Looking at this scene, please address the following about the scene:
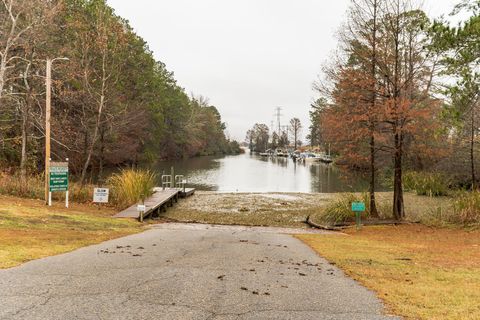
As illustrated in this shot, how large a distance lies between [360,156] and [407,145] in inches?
78.7

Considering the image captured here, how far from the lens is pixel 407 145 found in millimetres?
16984

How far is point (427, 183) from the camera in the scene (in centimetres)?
2783

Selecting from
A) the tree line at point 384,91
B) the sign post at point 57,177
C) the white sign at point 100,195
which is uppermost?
the tree line at point 384,91

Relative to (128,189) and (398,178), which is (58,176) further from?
(398,178)

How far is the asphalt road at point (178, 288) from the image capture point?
464 cm

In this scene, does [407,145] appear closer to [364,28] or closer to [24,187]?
[364,28]

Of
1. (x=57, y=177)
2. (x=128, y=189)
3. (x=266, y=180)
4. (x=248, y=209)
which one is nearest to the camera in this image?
(x=57, y=177)

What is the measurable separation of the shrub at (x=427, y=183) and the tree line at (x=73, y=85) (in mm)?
20263

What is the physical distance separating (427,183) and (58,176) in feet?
74.4

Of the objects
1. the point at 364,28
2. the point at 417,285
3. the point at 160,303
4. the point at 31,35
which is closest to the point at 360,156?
the point at 364,28

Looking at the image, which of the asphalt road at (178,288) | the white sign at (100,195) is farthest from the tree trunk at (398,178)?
the white sign at (100,195)

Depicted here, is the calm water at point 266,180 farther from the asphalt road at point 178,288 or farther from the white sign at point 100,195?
the asphalt road at point 178,288

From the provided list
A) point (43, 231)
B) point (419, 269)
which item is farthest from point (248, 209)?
point (419, 269)

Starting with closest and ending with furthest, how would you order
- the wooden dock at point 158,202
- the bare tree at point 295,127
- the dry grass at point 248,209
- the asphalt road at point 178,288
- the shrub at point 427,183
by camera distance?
the asphalt road at point 178,288, the wooden dock at point 158,202, the dry grass at point 248,209, the shrub at point 427,183, the bare tree at point 295,127
